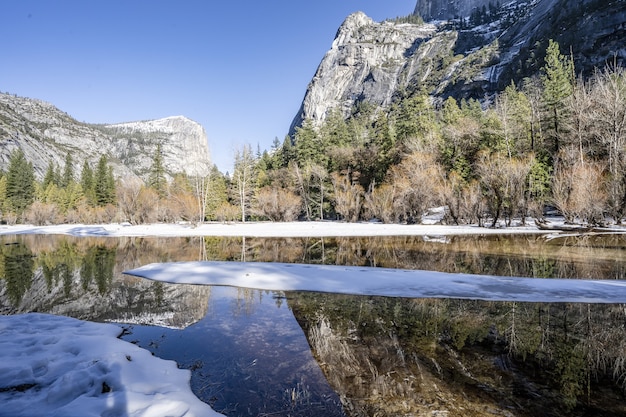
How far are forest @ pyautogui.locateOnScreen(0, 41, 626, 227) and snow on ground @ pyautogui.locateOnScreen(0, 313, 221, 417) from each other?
2906 centimetres

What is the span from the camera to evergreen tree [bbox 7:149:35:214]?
217 ft

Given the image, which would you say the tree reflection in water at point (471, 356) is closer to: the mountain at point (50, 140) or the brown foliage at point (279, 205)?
the brown foliage at point (279, 205)

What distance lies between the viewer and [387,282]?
8.74 m

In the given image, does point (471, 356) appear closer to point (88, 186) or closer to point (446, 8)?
point (88, 186)

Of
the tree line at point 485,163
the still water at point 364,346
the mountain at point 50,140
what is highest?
the mountain at point 50,140

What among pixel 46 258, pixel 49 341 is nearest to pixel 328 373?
pixel 49 341

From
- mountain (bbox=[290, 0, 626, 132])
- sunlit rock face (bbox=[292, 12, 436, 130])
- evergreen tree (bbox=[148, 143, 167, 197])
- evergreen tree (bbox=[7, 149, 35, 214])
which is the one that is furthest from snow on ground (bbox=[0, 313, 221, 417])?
sunlit rock face (bbox=[292, 12, 436, 130])

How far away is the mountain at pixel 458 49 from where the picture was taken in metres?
65.8

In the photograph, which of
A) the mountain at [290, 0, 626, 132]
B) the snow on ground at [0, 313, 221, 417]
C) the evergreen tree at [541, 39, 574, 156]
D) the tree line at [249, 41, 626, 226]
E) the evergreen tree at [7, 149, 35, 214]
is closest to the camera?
the snow on ground at [0, 313, 221, 417]

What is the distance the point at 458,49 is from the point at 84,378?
473ft

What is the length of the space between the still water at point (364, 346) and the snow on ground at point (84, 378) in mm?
350

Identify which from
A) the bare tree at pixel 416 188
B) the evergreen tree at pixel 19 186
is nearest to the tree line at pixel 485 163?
the bare tree at pixel 416 188

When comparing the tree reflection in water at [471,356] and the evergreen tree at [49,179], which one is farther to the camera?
the evergreen tree at [49,179]

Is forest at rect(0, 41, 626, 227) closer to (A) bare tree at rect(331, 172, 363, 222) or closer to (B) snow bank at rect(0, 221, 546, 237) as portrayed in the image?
(A) bare tree at rect(331, 172, 363, 222)
